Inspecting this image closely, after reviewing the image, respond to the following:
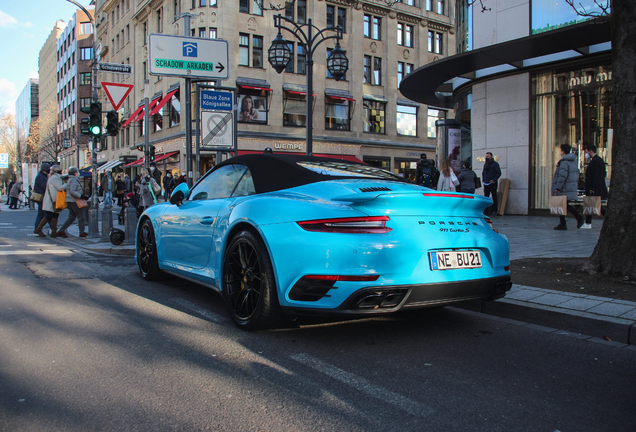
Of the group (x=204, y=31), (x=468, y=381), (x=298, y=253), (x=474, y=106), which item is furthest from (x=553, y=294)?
(x=204, y=31)

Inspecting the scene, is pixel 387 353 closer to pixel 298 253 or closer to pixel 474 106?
pixel 298 253

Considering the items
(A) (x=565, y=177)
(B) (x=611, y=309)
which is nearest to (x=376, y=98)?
(A) (x=565, y=177)

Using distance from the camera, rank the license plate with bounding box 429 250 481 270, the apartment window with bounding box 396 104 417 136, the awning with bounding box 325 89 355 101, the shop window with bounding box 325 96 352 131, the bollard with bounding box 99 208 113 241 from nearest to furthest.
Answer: the license plate with bounding box 429 250 481 270, the bollard with bounding box 99 208 113 241, the awning with bounding box 325 89 355 101, the shop window with bounding box 325 96 352 131, the apartment window with bounding box 396 104 417 136

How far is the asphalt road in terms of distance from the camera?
2475 millimetres

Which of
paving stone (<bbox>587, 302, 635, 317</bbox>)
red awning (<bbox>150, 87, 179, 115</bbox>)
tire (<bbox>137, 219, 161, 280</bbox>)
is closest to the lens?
paving stone (<bbox>587, 302, 635, 317</bbox>)

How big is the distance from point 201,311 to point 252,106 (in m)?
29.0

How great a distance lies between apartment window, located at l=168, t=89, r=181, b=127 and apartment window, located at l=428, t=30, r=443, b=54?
19752 millimetres

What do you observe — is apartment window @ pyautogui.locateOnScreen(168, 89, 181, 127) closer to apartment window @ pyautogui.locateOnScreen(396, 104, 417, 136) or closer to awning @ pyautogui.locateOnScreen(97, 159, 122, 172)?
awning @ pyautogui.locateOnScreen(97, 159, 122, 172)

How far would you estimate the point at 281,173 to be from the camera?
4.28 m

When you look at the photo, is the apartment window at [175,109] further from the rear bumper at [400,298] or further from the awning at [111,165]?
the rear bumper at [400,298]

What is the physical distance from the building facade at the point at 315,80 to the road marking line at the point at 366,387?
94.8 feet

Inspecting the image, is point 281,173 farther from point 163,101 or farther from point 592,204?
point 163,101

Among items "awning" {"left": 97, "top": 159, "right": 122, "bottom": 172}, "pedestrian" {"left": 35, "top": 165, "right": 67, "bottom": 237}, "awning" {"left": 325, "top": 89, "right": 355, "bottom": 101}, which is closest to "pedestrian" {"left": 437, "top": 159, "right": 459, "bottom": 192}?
"pedestrian" {"left": 35, "top": 165, "right": 67, "bottom": 237}

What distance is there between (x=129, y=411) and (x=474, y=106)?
15.7m
